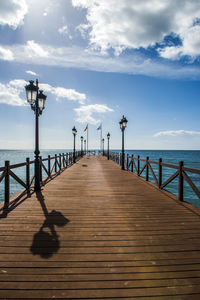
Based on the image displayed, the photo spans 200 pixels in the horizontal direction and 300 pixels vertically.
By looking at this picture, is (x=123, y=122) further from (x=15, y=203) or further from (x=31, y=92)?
(x=15, y=203)

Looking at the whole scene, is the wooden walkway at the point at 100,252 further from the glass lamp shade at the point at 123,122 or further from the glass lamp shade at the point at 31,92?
the glass lamp shade at the point at 123,122

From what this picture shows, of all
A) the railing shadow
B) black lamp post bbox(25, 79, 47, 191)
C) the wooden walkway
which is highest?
black lamp post bbox(25, 79, 47, 191)

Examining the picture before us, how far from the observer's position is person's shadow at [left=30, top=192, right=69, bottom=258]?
2.70m

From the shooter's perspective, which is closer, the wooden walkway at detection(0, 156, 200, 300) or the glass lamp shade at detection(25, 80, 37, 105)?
the wooden walkway at detection(0, 156, 200, 300)

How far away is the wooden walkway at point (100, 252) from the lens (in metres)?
2.02

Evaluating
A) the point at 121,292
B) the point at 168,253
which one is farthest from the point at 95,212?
the point at 121,292

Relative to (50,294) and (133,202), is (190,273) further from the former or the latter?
(133,202)

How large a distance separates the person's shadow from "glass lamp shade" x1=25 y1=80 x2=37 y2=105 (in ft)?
15.5

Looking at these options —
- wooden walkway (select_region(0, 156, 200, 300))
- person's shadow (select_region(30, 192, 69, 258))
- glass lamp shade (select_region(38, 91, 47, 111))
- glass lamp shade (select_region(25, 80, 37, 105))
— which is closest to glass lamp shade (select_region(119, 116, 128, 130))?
glass lamp shade (select_region(38, 91, 47, 111))

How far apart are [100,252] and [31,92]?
641 cm

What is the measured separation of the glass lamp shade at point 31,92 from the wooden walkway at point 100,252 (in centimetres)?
430

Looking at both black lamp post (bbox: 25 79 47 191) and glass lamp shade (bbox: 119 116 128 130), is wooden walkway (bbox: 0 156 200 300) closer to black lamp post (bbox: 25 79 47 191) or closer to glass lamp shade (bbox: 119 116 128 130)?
black lamp post (bbox: 25 79 47 191)

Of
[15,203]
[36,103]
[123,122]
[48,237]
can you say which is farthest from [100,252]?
[123,122]

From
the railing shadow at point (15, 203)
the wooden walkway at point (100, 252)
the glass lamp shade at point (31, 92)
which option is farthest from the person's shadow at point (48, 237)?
the glass lamp shade at point (31, 92)
